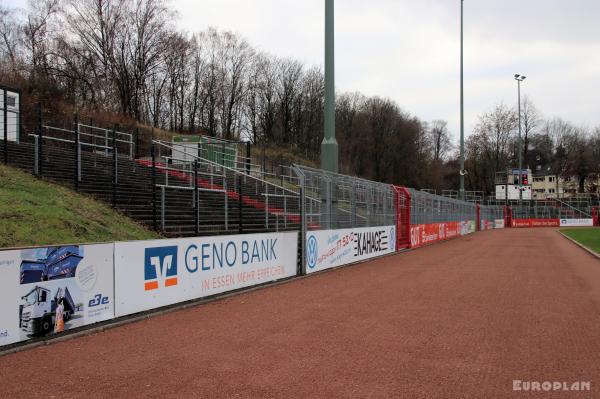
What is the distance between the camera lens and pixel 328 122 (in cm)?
1791

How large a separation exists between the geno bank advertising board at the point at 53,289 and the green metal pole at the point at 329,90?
10602 millimetres

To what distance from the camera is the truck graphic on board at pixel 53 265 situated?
23.3ft

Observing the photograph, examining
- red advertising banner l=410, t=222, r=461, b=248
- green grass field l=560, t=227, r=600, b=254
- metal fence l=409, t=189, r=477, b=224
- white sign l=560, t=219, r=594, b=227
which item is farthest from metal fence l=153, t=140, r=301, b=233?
white sign l=560, t=219, r=594, b=227

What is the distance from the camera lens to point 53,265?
7.45 meters

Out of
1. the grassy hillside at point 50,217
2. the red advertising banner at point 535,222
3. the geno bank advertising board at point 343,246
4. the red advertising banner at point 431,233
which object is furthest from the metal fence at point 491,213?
the grassy hillside at point 50,217

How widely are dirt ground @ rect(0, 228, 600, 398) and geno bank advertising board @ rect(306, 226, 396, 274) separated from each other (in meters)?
3.80

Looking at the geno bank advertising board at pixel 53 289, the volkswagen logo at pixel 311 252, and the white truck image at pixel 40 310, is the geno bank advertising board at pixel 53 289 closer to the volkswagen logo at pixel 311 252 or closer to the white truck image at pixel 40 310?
the white truck image at pixel 40 310

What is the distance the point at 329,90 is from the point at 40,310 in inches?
496

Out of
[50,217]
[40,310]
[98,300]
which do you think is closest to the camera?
[40,310]

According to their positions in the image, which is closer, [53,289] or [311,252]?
[53,289]

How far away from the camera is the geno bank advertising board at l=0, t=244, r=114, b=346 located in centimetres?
688

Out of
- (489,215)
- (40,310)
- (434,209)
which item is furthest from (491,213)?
(40,310)

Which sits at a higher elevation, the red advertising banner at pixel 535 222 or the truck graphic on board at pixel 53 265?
the truck graphic on board at pixel 53 265

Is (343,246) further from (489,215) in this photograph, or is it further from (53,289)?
(489,215)
